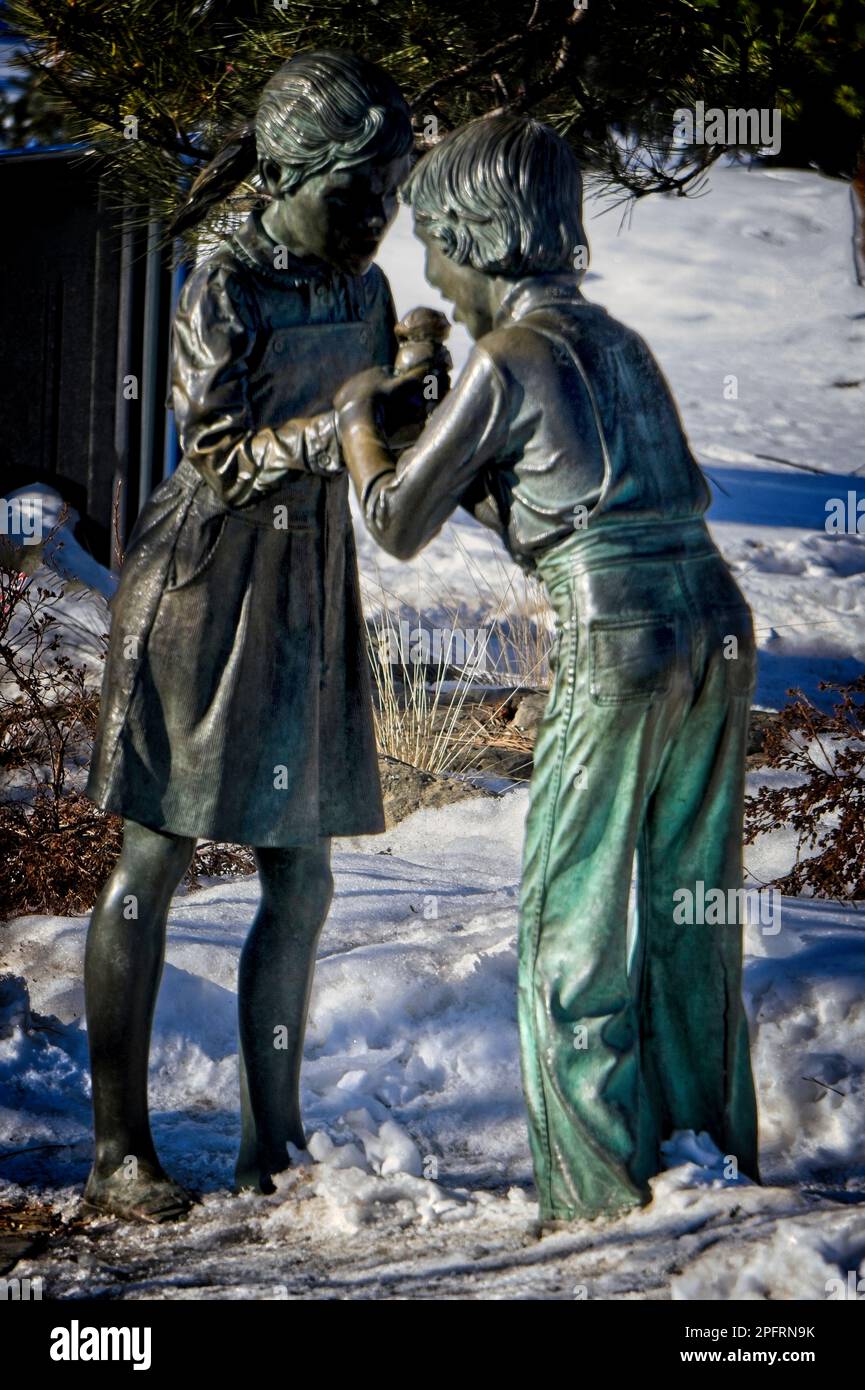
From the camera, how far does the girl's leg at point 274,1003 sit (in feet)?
9.86

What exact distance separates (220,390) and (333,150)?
1.34 feet

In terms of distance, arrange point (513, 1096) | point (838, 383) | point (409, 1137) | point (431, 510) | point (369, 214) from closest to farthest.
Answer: point (431, 510) < point (369, 214) < point (409, 1137) < point (513, 1096) < point (838, 383)

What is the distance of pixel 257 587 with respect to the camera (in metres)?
2.88

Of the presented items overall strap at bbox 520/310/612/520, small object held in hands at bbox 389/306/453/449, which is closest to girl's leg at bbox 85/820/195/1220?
small object held in hands at bbox 389/306/453/449

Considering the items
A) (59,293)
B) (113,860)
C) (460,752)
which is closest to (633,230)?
(59,293)

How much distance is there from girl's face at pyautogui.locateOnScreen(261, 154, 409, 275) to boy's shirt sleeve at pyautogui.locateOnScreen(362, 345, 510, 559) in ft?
1.44

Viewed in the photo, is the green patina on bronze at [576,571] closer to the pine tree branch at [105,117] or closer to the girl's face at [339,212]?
the girl's face at [339,212]

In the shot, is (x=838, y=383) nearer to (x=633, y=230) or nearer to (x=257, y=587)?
(x=633, y=230)

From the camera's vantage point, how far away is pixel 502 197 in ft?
8.13

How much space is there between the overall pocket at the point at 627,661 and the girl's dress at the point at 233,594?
0.62 meters

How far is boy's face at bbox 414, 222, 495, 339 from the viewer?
257cm

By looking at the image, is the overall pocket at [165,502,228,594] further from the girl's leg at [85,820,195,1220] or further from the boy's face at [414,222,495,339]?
the boy's face at [414,222,495,339]

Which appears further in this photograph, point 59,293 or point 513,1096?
point 59,293

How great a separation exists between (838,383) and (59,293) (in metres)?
4.35
